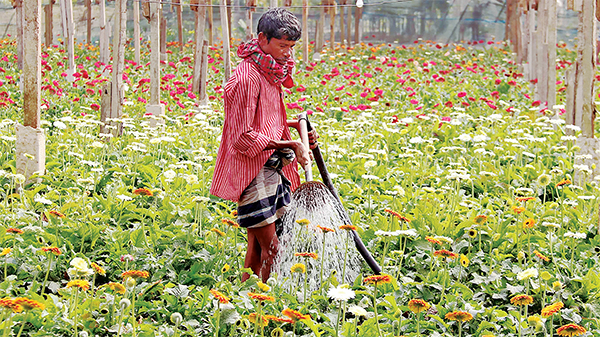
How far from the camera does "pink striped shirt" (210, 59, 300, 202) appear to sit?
3.26 metres

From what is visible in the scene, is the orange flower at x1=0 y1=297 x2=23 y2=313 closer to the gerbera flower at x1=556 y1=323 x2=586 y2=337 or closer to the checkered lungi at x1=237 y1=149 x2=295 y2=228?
the checkered lungi at x1=237 y1=149 x2=295 y2=228

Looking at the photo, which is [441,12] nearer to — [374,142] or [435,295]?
[374,142]

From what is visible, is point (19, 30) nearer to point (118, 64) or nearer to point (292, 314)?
point (118, 64)

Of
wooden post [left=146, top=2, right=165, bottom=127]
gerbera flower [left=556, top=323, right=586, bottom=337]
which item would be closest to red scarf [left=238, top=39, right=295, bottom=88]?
gerbera flower [left=556, top=323, right=586, bottom=337]

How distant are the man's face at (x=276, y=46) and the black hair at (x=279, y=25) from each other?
0.07 ft

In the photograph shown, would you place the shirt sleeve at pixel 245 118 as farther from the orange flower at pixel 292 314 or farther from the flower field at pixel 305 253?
the orange flower at pixel 292 314

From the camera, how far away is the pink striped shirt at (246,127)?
10.7ft

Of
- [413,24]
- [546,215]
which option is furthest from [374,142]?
[413,24]

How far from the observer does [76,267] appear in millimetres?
2545

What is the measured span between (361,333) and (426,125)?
5444 millimetres

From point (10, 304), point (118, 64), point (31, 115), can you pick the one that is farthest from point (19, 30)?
point (10, 304)

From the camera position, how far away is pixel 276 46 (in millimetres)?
3287

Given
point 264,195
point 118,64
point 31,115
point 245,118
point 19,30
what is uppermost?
point 19,30

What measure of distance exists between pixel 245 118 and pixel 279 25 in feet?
1.48
